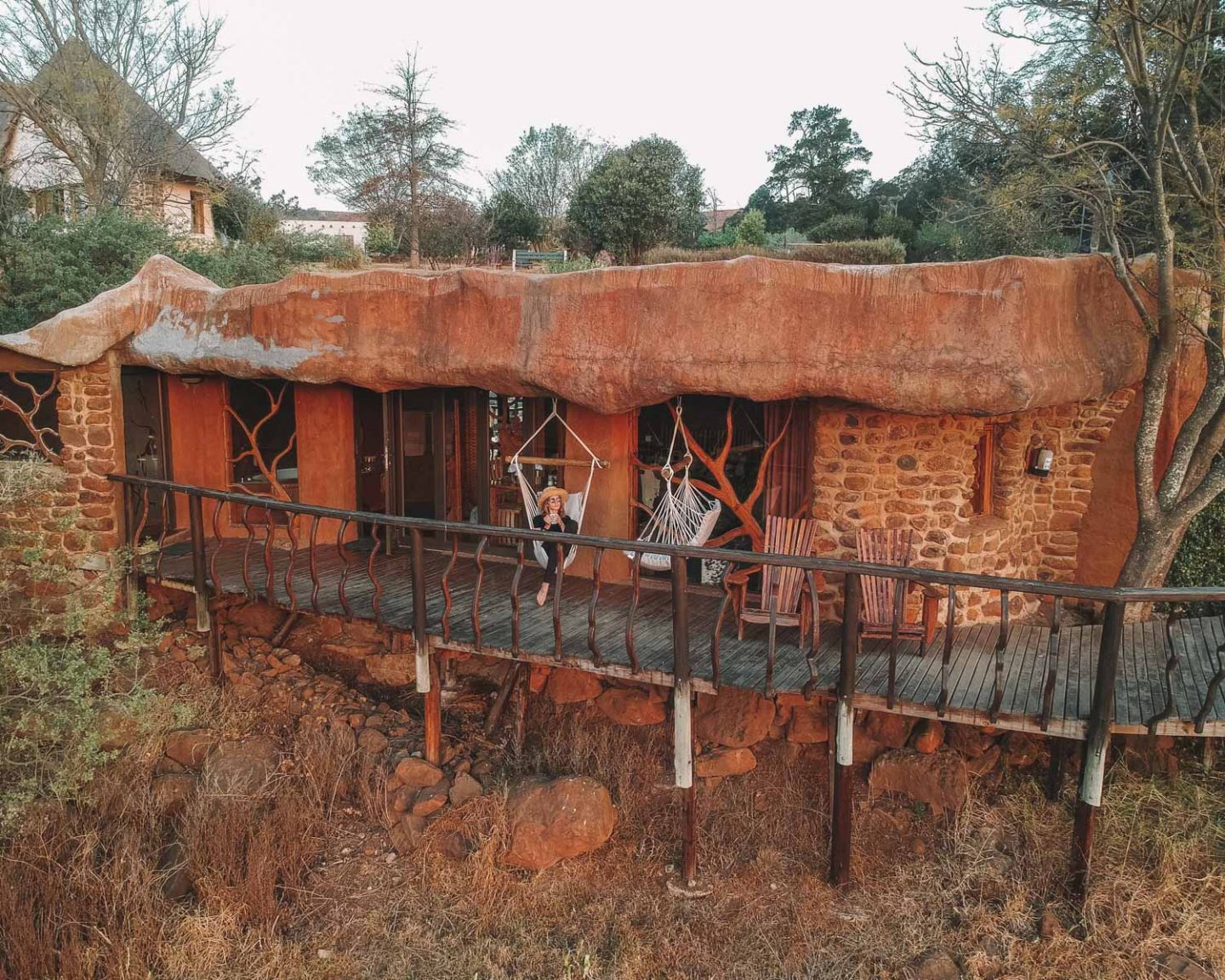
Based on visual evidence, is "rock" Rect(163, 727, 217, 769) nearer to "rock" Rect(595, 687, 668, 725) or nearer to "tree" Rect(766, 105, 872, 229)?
"rock" Rect(595, 687, 668, 725)

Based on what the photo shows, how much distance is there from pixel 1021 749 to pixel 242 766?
604 centimetres

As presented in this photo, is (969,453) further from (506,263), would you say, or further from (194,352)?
(506,263)

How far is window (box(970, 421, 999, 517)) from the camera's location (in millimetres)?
7098

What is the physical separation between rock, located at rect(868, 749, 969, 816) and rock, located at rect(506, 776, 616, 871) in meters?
2.01

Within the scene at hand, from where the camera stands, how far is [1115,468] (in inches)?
283

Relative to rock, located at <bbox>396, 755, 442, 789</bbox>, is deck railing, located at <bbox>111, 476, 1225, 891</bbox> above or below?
above

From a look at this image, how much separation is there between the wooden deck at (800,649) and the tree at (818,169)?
2522cm

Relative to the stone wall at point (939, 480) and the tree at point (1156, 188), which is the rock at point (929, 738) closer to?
the stone wall at point (939, 480)

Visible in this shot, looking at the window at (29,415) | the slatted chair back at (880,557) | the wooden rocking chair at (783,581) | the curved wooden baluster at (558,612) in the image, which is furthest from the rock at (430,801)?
the window at (29,415)

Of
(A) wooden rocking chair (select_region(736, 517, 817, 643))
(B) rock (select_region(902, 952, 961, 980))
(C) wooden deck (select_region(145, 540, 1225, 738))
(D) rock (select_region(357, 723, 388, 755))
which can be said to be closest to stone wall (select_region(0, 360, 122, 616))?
(C) wooden deck (select_region(145, 540, 1225, 738))

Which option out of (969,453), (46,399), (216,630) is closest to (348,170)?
(46,399)

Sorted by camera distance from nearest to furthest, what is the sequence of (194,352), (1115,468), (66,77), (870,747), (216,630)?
(870,747), (1115,468), (216,630), (194,352), (66,77)

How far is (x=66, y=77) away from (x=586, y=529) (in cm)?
1619

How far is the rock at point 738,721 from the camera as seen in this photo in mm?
6492
